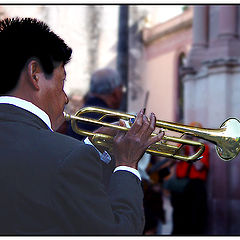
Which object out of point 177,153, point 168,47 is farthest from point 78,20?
point 177,153

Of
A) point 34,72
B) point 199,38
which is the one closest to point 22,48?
point 34,72

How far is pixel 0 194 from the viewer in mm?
1617

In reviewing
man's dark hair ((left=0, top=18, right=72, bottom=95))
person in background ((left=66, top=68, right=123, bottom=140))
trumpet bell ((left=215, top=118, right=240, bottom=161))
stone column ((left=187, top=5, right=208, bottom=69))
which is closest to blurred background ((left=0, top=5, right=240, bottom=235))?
stone column ((left=187, top=5, right=208, bottom=69))

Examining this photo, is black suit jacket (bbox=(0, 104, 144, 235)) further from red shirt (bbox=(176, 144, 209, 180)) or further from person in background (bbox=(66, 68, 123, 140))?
red shirt (bbox=(176, 144, 209, 180))

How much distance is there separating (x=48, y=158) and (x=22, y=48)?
421 millimetres

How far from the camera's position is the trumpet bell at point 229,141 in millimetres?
2484

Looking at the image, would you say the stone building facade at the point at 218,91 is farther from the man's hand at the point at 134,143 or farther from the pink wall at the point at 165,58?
the pink wall at the point at 165,58

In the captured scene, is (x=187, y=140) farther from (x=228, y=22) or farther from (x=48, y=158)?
(x=228, y=22)

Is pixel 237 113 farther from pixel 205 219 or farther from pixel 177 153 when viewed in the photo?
pixel 177 153

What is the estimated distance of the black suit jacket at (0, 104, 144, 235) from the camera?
1580mm

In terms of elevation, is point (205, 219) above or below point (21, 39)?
below

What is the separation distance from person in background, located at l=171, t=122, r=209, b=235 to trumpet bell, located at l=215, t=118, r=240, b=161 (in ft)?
11.9

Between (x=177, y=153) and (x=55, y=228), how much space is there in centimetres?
105

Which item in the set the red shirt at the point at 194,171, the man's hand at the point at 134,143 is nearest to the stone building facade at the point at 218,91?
the red shirt at the point at 194,171
